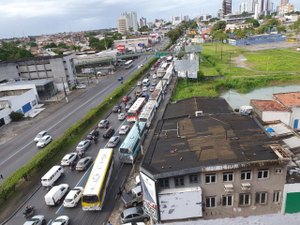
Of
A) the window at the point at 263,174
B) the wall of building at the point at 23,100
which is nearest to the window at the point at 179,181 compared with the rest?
the window at the point at 263,174

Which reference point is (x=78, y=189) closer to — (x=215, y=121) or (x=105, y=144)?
(x=105, y=144)

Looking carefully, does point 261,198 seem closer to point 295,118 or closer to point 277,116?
point 277,116

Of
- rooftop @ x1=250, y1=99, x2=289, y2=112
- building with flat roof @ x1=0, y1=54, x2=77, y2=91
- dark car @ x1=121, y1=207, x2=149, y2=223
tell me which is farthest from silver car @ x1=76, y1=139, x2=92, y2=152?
building with flat roof @ x1=0, y1=54, x2=77, y2=91

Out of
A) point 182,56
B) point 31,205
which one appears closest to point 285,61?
point 182,56

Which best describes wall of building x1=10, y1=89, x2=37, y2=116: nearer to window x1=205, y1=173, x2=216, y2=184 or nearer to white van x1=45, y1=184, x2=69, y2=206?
white van x1=45, y1=184, x2=69, y2=206

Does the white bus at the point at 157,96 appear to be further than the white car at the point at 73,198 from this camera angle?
Yes

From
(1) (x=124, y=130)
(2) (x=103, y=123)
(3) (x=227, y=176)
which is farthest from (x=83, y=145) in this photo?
(3) (x=227, y=176)

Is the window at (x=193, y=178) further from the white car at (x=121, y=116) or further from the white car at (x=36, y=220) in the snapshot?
the white car at (x=121, y=116)
